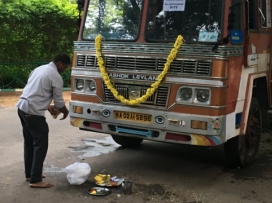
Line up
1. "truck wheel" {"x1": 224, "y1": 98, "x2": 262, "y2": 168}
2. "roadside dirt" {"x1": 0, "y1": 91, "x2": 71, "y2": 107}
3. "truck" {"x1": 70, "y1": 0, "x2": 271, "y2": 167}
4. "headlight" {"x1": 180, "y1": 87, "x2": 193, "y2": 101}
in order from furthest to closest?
"roadside dirt" {"x1": 0, "y1": 91, "x2": 71, "y2": 107} → "truck wheel" {"x1": 224, "y1": 98, "x2": 262, "y2": 168} → "headlight" {"x1": 180, "y1": 87, "x2": 193, "y2": 101} → "truck" {"x1": 70, "y1": 0, "x2": 271, "y2": 167}

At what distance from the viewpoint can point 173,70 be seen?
16.0 ft

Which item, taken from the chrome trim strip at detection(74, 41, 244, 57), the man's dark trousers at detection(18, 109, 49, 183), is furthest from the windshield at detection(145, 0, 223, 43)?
the man's dark trousers at detection(18, 109, 49, 183)

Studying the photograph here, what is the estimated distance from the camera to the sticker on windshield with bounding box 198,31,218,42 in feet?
15.5

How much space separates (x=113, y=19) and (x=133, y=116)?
4.48 feet

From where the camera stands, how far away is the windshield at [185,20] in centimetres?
478

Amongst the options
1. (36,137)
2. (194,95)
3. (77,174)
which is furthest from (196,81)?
(36,137)

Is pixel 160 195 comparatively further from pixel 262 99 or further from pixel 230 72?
pixel 262 99

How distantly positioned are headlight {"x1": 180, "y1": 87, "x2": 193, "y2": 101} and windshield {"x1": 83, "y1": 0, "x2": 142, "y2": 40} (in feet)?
3.21

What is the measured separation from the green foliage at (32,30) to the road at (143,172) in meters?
5.98

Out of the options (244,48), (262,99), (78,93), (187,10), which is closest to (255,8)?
(244,48)

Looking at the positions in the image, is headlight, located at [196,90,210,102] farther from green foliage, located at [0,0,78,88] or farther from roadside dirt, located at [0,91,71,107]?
green foliage, located at [0,0,78,88]

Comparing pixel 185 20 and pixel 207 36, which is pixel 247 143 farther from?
pixel 185 20

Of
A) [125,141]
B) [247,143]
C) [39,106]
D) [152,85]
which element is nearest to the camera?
[39,106]

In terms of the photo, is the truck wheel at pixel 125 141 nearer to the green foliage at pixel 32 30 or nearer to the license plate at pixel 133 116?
the license plate at pixel 133 116
